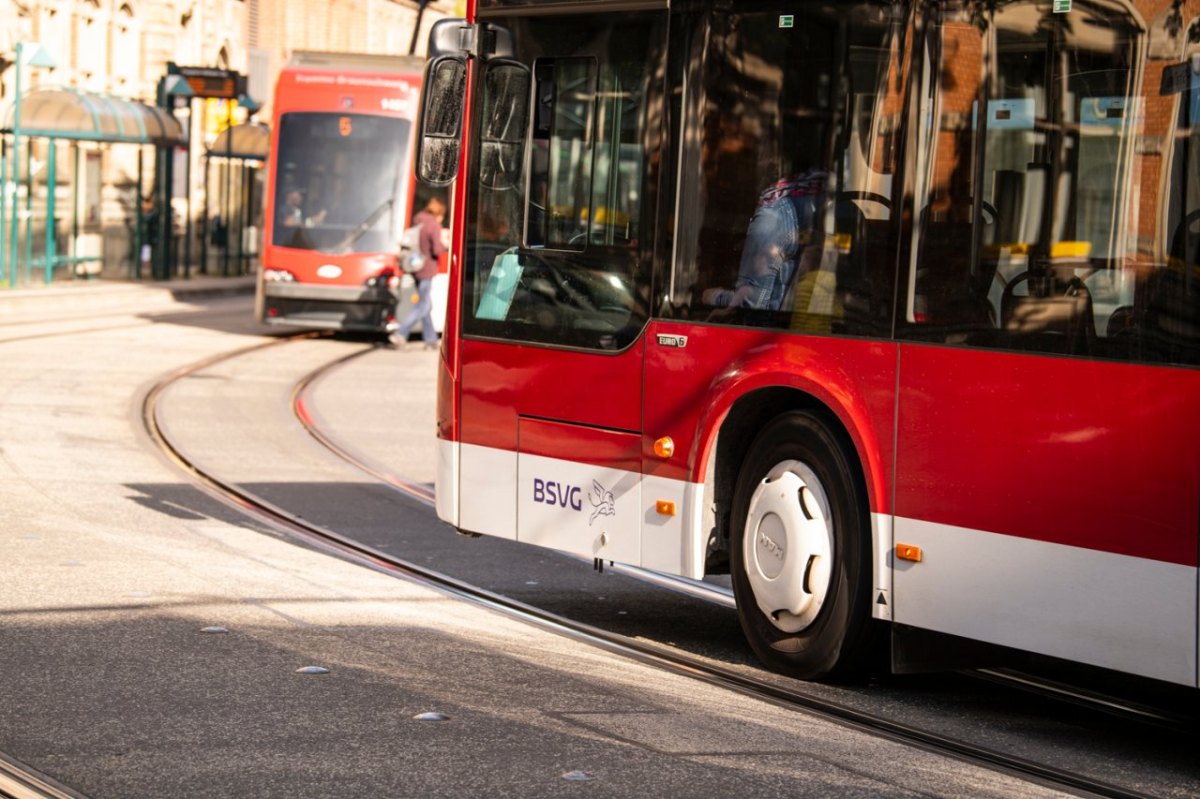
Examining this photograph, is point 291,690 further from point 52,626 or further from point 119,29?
point 119,29

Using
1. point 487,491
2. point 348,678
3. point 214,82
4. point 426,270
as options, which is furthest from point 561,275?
point 214,82

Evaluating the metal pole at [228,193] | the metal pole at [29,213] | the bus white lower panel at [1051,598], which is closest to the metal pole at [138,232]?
the metal pole at [228,193]

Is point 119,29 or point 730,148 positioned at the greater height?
point 119,29

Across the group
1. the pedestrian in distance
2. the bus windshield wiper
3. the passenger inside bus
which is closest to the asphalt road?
the pedestrian in distance

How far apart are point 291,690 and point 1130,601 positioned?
2525mm

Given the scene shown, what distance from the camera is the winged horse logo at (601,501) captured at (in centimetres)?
771

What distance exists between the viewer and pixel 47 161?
33.4 metres

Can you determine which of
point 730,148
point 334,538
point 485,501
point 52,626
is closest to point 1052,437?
point 730,148

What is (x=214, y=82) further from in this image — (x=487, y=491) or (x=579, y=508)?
(x=579, y=508)

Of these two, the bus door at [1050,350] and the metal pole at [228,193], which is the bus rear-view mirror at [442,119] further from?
the metal pole at [228,193]

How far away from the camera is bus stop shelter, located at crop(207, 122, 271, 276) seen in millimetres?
42312

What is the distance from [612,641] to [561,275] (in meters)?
1.41

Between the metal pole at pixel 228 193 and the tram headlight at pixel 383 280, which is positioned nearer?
the tram headlight at pixel 383 280

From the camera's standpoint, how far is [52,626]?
7336 millimetres
